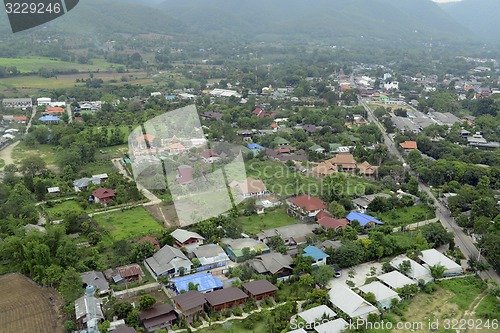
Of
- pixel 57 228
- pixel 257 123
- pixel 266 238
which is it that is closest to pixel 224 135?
pixel 257 123

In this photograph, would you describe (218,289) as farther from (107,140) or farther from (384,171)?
(107,140)

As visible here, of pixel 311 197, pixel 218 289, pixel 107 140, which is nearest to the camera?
pixel 218 289

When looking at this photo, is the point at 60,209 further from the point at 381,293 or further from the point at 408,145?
the point at 408,145

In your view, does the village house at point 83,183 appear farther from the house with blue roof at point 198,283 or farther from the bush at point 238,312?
the bush at point 238,312

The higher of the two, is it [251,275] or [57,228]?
[57,228]

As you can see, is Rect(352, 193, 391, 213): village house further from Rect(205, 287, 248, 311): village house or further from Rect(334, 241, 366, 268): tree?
Rect(205, 287, 248, 311): village house

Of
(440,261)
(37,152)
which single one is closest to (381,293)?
(440,261)

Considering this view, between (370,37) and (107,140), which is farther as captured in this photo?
(370,37)

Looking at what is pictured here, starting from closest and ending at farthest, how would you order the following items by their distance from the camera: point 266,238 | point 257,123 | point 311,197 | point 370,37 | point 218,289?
point 218,289
point 266,238
point 311,197
point 257,123
point 370,37
